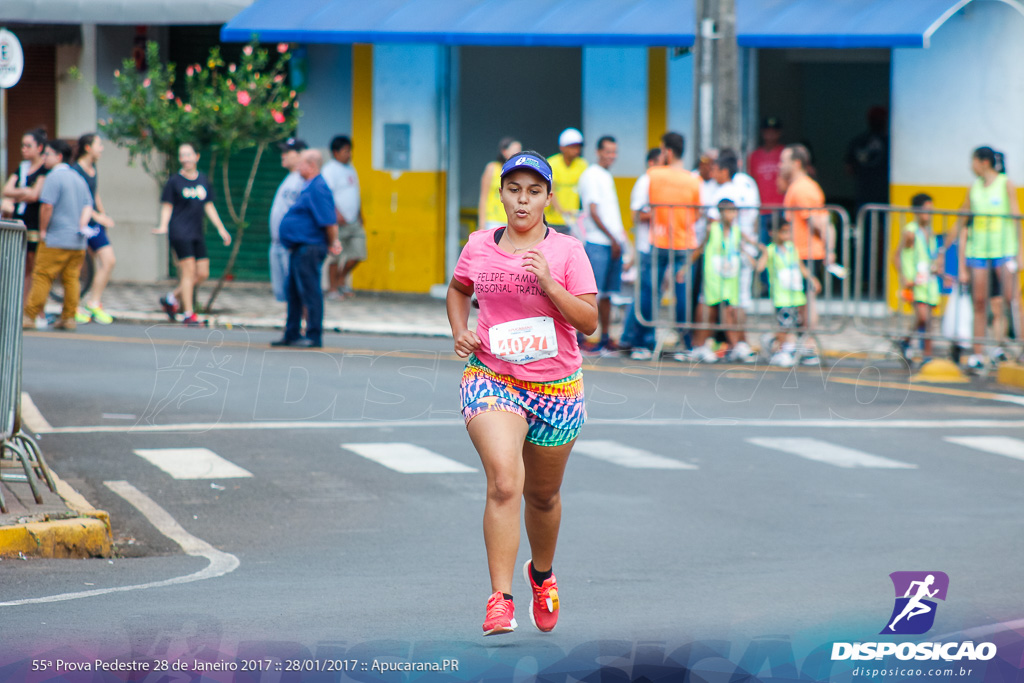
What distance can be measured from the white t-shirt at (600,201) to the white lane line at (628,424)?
3726mm

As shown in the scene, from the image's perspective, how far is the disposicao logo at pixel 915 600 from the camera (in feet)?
20.5

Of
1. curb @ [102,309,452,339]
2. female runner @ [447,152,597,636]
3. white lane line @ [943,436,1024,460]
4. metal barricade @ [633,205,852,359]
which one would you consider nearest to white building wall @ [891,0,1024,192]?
metal barricade @ [633,205,852,359]

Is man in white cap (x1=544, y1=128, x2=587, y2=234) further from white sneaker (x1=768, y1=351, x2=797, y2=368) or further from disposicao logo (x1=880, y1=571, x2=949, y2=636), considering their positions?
disposicao logo (x1=880, y1=571, x2=949, y2=636)

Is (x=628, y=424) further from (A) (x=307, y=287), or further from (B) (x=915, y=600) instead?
(B) (x=915, y=600)

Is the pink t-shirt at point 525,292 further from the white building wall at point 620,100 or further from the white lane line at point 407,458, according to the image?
the white building wall at point 620,100

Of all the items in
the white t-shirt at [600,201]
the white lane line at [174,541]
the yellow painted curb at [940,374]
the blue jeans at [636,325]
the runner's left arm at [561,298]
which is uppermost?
the white t-shirt at [600,201]

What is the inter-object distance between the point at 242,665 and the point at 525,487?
135cm

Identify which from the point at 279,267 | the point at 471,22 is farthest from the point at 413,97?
the point at 279,267

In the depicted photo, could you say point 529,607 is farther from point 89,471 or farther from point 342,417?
point 342,417

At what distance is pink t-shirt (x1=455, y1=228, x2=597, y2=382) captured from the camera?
5.91 m

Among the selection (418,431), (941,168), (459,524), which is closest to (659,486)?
(459,524)

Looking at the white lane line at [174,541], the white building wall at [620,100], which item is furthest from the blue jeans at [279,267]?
the white lane line at [174,541]

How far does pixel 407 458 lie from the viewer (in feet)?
33.2

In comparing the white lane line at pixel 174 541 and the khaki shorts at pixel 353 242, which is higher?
the khaki shorts at pixel 353 242
